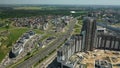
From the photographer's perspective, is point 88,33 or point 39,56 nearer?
point 39,56

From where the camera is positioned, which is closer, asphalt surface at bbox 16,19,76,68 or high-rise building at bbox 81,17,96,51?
asphalt surface at bbox 16,19,76,68

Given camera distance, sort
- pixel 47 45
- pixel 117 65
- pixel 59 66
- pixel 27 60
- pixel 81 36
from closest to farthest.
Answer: pixel 59 66 < pixel 117 65 < pixel 27 60 < pixel 81 36 < pixel 47 45

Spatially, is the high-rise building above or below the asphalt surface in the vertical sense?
above

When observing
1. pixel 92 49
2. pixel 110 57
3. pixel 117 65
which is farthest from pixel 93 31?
pixel 117 65

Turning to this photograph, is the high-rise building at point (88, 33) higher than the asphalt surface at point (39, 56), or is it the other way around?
the high-rise building at point (88, 33)

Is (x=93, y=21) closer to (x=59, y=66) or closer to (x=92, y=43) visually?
(x=92, y=43)

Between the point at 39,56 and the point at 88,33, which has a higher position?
the point at 88,33

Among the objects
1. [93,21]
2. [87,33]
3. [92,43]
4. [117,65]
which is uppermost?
[93,21]

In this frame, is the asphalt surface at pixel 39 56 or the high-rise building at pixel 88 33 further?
the high-rise building at pixel 88 33
